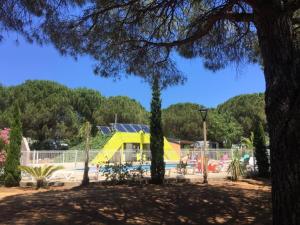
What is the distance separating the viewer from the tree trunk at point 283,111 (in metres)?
4.23

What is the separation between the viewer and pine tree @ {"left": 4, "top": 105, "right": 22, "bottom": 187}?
15070 mm

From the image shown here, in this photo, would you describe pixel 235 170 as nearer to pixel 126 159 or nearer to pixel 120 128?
pixel 126 159

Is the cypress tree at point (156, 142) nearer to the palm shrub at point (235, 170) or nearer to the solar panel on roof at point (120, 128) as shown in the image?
the palm shrub at point (235, 170)

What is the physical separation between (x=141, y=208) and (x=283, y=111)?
5.18 meters

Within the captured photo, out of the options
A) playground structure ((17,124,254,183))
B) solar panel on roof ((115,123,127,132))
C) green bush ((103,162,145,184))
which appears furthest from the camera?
solar panel on roof ((115,123,127,132))

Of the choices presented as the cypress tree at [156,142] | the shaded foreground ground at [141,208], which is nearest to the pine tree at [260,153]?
the cypress tree at [156,142]

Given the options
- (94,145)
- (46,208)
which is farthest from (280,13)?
(94,145)

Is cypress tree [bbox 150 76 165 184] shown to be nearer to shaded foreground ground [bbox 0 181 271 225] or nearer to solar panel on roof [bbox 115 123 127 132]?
shaded foreground ground [bbox 0 181 271 225]

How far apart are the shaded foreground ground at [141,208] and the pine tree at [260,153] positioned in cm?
689

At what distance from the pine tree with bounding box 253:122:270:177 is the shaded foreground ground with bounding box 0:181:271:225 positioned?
22.6 ft

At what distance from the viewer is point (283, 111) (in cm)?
438

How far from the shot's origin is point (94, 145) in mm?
31422

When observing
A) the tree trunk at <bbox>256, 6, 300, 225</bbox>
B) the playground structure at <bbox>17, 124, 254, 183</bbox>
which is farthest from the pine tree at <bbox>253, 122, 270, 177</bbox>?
the tree trunk at <bbox>256, 6, 300, 225</bbox>

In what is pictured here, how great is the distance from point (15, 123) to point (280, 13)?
13067 millimetres
